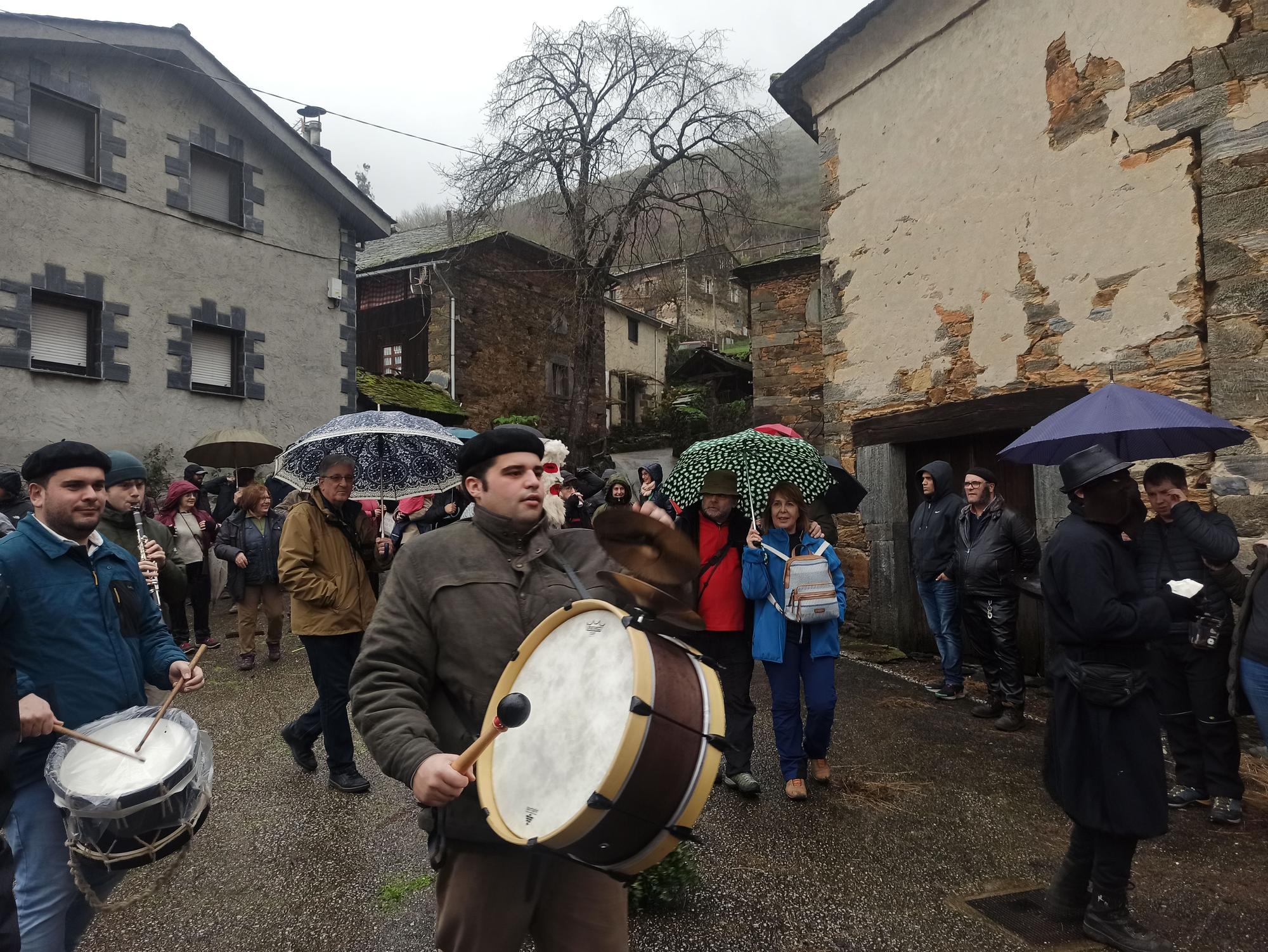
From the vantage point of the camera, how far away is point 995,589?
5.85 m

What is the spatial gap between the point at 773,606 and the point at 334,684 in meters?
2.43

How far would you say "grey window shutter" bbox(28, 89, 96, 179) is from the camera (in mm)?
11305

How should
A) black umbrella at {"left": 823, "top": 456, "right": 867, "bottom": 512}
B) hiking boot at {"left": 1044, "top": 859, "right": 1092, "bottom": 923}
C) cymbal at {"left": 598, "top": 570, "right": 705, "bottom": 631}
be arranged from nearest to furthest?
1. cymbal at {"left": 598, "top": 570, "right": 705, "bottom": 631}
2. hiking boot at {"left": 1044, "top": 859, "right": 1092, "bottom": 923}
3. black umbrella at {"left": 823, "top": 456, "right": 867, "bottom": 512}

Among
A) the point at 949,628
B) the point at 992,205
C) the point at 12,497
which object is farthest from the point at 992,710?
the point at 12,497

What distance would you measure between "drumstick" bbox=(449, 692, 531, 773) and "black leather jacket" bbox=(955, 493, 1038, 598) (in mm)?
5086

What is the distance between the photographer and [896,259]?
793 centimetres

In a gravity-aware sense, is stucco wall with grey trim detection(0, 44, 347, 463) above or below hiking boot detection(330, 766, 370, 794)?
above

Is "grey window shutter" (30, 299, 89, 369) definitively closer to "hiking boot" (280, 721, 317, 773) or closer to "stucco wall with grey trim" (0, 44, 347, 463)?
"stucco wall with grey trim" (0, 44, 347, 463)

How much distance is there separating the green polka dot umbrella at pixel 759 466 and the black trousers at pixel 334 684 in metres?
2.09

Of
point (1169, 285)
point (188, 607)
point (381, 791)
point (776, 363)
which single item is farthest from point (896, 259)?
point (188, 607)

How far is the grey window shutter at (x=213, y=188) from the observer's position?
13.1 m

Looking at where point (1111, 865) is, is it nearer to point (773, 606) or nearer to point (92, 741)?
point (773, 606)

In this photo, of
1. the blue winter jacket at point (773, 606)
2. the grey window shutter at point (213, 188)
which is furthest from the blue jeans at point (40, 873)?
the grey window shutter at point (213, 188)

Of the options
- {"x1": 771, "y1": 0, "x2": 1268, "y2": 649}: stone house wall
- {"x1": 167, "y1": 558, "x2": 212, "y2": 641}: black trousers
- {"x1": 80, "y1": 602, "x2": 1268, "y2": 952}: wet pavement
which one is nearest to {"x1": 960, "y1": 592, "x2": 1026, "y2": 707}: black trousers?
{"x1": 80, "y1": 602, "x2": 1268, "y2": 952}: wet pavement
